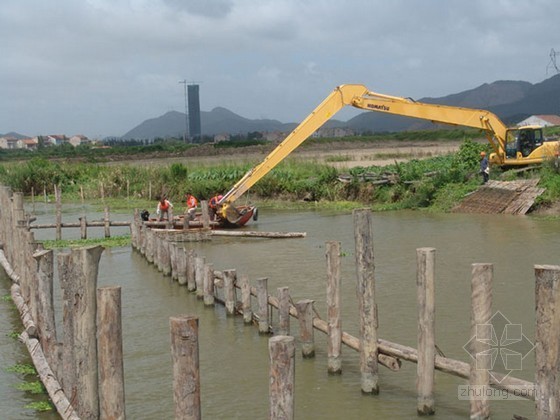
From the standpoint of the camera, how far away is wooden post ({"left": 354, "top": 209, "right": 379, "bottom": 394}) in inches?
344

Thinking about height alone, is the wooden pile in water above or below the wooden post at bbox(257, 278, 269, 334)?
above

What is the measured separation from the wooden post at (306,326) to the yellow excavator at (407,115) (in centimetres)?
1593

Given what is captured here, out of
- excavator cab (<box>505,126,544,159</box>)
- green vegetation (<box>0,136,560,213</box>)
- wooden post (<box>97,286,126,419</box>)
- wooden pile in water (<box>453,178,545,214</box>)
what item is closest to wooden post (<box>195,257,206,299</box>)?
wooden post (<box>97,286,126,419</box>)

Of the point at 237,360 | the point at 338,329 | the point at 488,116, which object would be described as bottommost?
the point at 237,360

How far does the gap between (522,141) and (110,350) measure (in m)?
26.4

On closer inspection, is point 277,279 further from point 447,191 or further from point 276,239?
point 447,191

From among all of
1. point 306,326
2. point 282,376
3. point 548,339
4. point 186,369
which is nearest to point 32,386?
point 306,326

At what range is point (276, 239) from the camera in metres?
23.8

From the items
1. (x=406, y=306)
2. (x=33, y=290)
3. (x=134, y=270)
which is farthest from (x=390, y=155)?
(x=33, y=290)

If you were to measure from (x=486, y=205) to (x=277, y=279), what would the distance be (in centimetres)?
1360

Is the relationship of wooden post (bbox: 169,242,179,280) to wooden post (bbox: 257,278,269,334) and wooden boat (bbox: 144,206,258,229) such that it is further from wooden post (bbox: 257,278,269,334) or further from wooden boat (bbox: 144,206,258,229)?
wooden boat (bbox: 144,206,258,229)

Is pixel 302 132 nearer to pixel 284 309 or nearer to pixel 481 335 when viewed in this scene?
pixel 284 309

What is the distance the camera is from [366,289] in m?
8.75

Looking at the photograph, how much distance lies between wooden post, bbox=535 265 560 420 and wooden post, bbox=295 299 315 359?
174 inches
